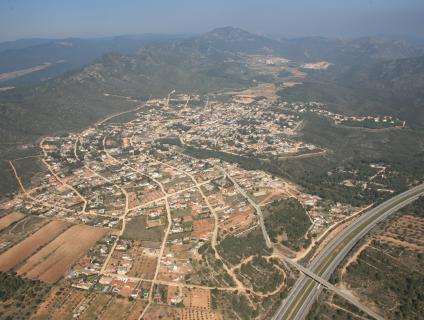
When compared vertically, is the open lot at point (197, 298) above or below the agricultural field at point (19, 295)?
below

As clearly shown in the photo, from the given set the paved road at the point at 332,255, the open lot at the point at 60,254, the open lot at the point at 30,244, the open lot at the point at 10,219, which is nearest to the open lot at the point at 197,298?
the paved road at the point at 332,255

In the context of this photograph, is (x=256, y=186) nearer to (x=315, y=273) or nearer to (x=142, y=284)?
(x=315, y=273)

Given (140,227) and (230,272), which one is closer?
(230,272)

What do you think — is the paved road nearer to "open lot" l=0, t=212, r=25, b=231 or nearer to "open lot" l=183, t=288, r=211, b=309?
"open lot" l=183, t=288, r=211, b=309

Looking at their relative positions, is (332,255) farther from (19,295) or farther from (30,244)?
(30,244)

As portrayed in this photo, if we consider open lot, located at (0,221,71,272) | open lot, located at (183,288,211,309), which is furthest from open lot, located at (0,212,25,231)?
open lot, located at (183,288,211,309)

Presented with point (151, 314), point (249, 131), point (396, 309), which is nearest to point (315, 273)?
point (396, 309)

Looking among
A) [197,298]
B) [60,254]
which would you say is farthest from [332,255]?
[60,254]

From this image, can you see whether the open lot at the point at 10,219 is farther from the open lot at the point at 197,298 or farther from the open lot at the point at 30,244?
the open lot at the point at 197,298
